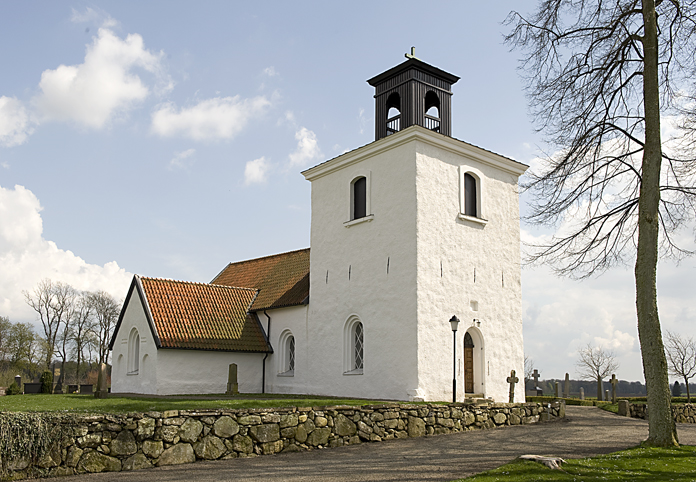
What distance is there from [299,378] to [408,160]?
8.50 meters

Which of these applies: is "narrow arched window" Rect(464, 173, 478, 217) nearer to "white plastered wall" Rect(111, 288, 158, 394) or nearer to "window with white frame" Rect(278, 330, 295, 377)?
"window with white frame" Rect(278, 330, 295, 377)

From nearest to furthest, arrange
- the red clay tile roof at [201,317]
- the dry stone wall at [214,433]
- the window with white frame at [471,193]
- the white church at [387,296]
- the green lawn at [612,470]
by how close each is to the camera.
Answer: the green lawn at [612,470] → the dry stone wall at [214,433] → the white church at [387,296] → the window with white frame at [471,193] → the red clay tile roof at [201,317]

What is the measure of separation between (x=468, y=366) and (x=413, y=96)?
8623 mm

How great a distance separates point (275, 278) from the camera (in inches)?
945

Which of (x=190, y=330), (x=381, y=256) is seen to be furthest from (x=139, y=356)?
(x=381, y=256)

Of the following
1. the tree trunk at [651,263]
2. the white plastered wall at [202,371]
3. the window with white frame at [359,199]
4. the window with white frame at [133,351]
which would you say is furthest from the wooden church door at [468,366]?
the window with white frame at [133,351]

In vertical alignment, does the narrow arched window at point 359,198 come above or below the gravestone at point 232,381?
above

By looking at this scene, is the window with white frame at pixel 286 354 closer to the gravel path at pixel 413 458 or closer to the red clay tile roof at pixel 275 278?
the red clay tile roof at pixel 275 278

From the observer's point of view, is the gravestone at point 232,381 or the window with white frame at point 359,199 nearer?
the window with white frame at point 359,199

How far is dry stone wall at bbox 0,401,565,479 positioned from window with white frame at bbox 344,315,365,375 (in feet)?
16.8

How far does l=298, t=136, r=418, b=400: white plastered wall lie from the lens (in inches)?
659

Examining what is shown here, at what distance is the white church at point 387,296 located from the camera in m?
16.9

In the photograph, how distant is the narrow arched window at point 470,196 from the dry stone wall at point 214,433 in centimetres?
714

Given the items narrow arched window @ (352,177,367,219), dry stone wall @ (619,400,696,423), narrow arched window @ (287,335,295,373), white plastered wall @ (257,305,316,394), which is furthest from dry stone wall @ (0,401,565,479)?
narrow arched window @ (287,335,295,373)
